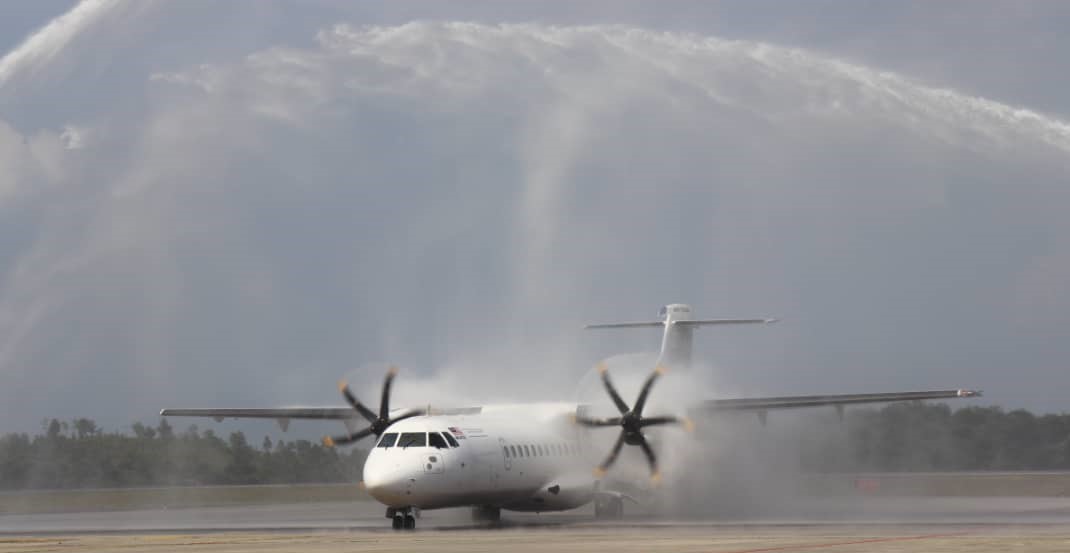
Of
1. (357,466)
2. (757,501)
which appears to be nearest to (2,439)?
(357,466)

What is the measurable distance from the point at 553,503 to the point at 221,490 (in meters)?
31.2

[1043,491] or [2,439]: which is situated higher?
[2,439]

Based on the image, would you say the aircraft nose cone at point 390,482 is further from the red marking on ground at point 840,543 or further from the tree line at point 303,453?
the tree line at point 303,453

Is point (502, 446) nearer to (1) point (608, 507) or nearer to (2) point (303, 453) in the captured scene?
(1) point (608, 507)

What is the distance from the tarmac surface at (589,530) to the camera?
24781mm

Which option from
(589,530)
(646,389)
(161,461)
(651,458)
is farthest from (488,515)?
(161,461)

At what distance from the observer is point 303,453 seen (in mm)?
73250

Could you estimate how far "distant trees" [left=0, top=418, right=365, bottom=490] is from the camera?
6364 cm

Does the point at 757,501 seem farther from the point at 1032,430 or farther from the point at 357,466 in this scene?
the point at 1032,430

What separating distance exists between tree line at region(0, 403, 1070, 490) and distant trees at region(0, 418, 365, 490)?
5 cm

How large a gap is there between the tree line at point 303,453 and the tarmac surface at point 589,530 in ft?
41.5

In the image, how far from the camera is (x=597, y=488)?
3956cm

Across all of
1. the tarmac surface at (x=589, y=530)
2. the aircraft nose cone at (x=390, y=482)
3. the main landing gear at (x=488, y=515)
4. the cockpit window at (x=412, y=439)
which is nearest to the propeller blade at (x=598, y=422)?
the tarmac surface at (x=589, y=530)

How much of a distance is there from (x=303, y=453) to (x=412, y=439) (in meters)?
40.0
